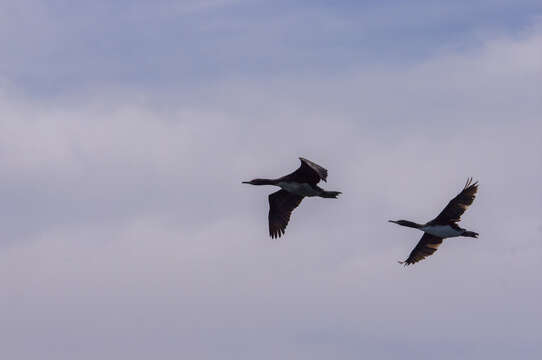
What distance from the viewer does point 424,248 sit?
177 feet

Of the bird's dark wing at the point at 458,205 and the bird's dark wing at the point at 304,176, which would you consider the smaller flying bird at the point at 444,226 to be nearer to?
the bird's dark wing at the point at 458,205

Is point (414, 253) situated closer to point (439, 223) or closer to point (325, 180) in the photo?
point (439, 223)

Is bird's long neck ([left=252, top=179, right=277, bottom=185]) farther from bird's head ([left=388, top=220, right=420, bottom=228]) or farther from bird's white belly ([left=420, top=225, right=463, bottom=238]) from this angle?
bird's white belly ([left=420, top=225, right=463, bottom=238])

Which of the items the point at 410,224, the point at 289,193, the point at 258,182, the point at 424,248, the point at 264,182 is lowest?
the point at 424,248

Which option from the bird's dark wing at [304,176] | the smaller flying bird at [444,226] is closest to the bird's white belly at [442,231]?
the smaller flying bird at [444,226]

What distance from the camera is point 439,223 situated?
51.9m

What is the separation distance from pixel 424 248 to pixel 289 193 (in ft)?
23.2

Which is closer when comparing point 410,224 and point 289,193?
point 289,193

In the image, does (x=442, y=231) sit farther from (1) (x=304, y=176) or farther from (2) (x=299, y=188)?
(1) (x=304, y=176)

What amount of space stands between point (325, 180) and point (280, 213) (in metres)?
10.2

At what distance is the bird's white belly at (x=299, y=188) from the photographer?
49.3 meters

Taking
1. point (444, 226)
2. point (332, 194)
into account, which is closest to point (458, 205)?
point (444, 226)

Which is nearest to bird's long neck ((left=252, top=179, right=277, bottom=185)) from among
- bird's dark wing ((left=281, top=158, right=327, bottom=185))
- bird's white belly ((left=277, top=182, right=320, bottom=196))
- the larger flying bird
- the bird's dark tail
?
the larger flying bird

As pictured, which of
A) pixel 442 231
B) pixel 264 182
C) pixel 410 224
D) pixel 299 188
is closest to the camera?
pixel 299 188
